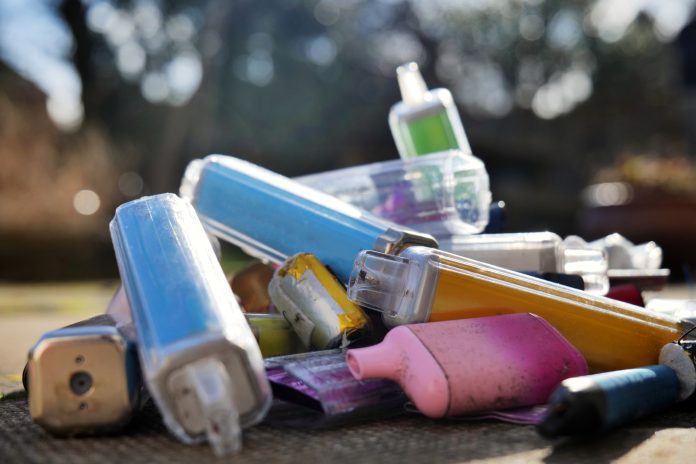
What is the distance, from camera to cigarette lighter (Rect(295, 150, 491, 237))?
8.86 ft

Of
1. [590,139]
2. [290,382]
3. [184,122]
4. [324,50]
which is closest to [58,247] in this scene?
[184,122]

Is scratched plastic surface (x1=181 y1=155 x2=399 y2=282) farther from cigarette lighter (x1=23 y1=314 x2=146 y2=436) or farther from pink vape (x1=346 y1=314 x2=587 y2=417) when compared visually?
cigarette lighter (x1=23 y1=314 x2=146 y2=436)

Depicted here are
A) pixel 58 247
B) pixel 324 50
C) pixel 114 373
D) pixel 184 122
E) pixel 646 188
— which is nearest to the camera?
pixel 114 373

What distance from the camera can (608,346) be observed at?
1846mm

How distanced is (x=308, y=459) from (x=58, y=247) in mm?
8267

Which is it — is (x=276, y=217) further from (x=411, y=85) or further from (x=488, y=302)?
(x=411, y=85)

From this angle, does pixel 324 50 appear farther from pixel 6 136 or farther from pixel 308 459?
pixel 308 459

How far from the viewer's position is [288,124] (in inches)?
616

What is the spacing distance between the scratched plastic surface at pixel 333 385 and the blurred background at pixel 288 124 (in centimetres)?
579

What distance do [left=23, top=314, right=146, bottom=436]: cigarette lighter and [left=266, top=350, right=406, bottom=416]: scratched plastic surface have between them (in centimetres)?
35

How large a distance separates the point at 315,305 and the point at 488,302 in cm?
45

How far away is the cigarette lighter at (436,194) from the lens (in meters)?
2.70

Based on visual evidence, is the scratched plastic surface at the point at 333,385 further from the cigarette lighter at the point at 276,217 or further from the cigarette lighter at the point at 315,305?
the cigarette lighter at the point at 276,217

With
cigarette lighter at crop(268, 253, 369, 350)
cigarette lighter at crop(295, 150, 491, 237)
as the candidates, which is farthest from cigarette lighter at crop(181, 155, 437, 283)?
cigarette lighter at crop(295, 150, 491, 237)
